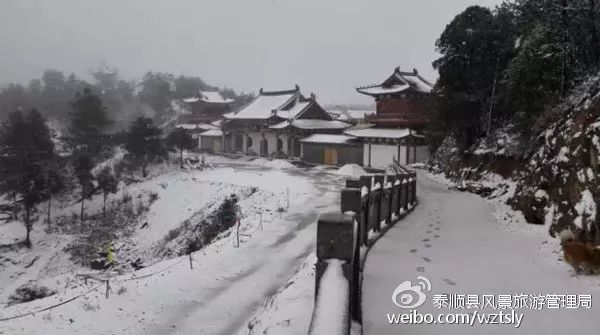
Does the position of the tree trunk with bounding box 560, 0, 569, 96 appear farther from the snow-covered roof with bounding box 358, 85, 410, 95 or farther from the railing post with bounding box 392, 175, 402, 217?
the snow-covered roof with bounding box 358, 85, 410, 95

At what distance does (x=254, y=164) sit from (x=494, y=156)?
2363 centimetres

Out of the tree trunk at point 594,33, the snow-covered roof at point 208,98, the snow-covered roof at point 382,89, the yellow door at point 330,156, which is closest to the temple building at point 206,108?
the snow-covered roof at point 208,98

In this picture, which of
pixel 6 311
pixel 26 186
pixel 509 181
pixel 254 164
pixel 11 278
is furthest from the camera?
pixel 254 164

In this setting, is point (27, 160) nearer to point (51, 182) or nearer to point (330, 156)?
point (51, 182)

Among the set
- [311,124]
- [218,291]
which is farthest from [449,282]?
[311,124]

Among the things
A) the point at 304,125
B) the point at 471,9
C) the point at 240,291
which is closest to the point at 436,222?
the point at 240,291

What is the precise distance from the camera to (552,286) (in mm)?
5758

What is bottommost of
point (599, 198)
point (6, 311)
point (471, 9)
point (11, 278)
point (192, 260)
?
point (11, 278)

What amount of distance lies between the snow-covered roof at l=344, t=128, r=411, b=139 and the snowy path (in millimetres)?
20064

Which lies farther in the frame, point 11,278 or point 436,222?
point 11,278

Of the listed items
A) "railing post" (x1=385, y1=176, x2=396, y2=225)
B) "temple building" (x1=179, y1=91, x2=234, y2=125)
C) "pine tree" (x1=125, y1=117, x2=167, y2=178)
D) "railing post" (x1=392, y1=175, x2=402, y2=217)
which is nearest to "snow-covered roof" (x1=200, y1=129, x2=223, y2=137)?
"temple building" (x1=179, y1=91, x2=234, y2=125)

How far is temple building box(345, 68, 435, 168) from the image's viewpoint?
104ft

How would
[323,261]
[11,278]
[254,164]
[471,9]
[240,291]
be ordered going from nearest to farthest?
[323,261] < [240,291] < [11,278] < [471,9] < [254,164]

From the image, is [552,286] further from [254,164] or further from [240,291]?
[254,164]
